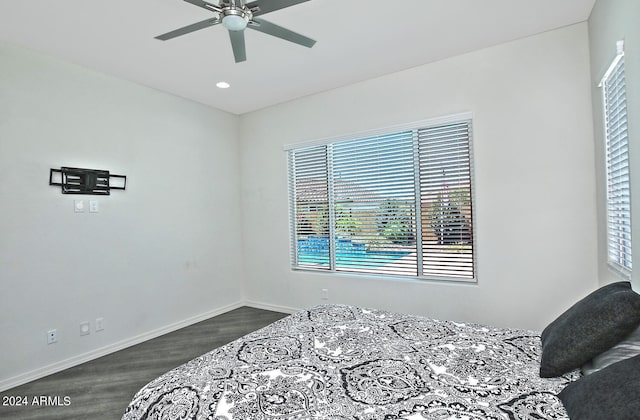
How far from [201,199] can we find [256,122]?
53.0 inches

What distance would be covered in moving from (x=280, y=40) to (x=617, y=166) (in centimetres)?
267

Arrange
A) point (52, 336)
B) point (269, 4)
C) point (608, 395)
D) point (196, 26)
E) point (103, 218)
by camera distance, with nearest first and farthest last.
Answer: point (608, 395) → point (269, 4) → point (196, 26) → point (52, 336) → point (103, 218)

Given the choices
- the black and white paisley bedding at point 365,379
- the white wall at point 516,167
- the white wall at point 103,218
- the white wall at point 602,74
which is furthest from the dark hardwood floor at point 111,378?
the white wall at point 602,74

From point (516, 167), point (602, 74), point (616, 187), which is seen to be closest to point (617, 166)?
point (616, 187)

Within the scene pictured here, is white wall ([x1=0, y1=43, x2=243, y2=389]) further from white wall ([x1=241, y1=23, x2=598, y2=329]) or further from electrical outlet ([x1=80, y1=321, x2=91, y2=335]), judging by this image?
white wall ([x1=241, y1=23, x2=598, y2=329])

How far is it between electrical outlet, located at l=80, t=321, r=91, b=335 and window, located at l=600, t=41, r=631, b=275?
4.32 metres

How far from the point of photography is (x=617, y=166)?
2.27m

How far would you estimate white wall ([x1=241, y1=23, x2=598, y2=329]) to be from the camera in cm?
284

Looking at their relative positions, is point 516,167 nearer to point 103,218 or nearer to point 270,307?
point 270,307

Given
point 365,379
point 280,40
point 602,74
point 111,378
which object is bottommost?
point 111,378

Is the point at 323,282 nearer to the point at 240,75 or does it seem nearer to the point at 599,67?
the point at 240,75

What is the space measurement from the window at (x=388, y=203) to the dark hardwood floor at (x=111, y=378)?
1.37 metres

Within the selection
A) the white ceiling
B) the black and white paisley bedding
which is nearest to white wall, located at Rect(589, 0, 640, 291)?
the white ceiling

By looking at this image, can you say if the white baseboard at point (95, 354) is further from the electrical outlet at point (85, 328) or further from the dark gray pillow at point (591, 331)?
the dark gray pillow at point (591, 331)
